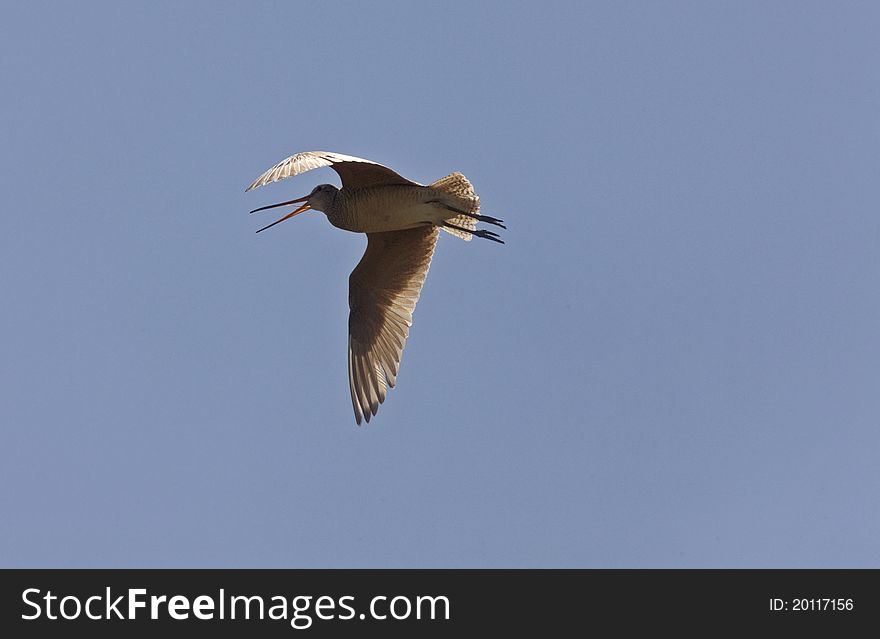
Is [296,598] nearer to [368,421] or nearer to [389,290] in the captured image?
[368,421]

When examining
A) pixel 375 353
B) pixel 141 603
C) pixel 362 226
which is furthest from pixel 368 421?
pixel 141 603

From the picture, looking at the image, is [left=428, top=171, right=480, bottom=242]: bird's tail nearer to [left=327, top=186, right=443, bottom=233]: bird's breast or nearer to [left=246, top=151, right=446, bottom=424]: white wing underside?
[left=327, top=186, right=443, bottom=233]: bird's breast

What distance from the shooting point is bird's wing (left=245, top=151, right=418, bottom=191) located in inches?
465

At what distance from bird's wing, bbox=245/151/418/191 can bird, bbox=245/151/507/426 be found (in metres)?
0.01

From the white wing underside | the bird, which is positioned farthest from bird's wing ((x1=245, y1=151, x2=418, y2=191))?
the white wing underside

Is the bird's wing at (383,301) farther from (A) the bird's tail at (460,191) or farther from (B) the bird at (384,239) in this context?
(A) the bird's tail at (460,191)

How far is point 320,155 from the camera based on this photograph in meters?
12.4

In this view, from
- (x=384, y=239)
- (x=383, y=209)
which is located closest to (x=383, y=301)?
(x=384, y=239)

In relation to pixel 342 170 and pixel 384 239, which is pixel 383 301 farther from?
pixel 342 170

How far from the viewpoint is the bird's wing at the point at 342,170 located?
38.8 feet

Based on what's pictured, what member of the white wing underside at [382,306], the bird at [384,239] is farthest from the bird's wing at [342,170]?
the white wing underside at [382,306]

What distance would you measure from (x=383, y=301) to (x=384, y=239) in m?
0.76

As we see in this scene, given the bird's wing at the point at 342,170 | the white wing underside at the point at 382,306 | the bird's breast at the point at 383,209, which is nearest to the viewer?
the bird's wing at the point at 342,170

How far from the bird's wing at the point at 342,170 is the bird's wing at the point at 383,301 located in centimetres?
121
